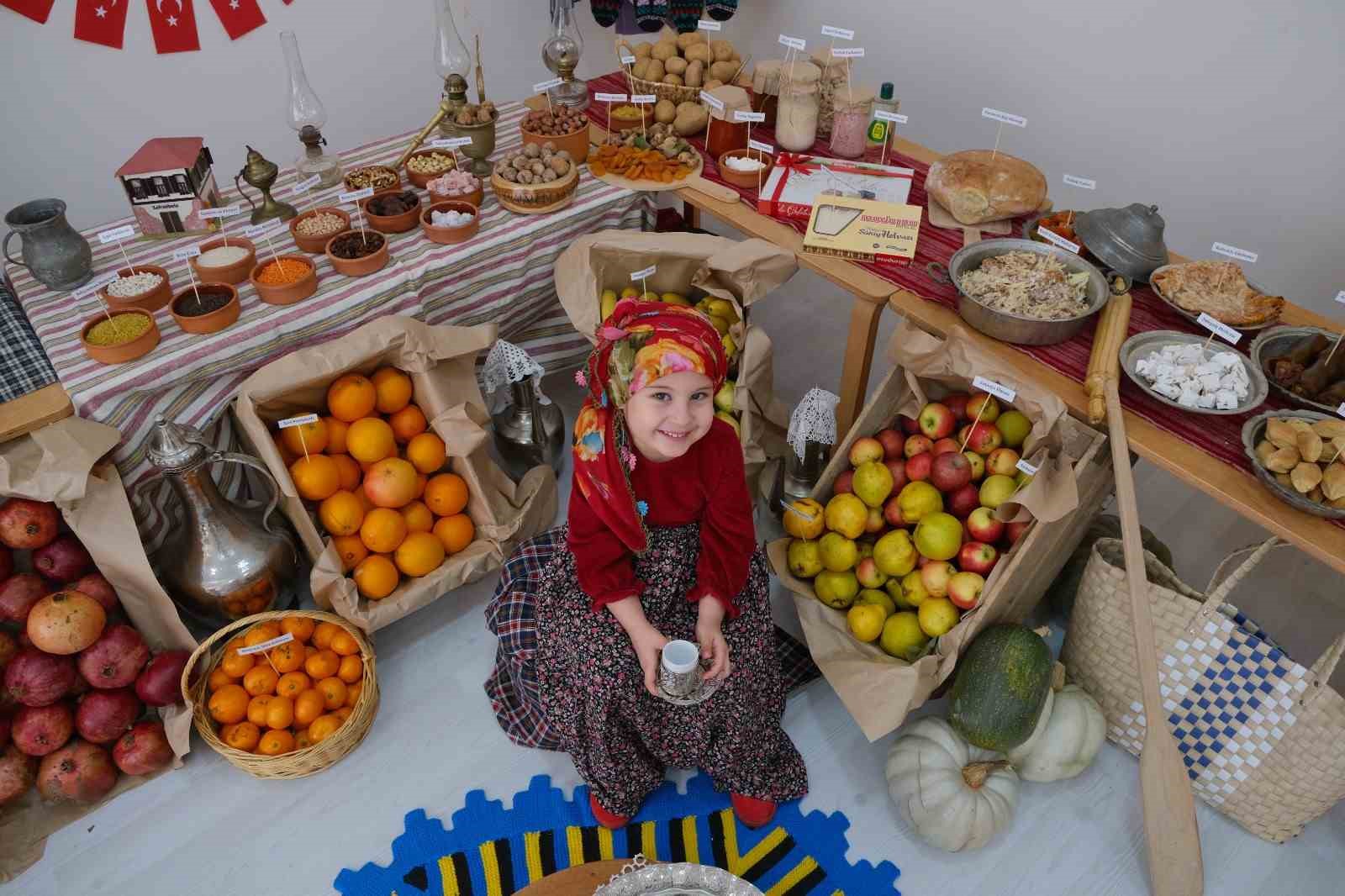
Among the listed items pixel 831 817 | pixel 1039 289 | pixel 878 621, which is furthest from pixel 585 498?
pixel 1039 289

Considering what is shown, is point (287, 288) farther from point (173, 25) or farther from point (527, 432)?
point (173, 25)

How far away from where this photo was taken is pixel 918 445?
6.07 ft

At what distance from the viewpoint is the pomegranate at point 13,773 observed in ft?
5.44

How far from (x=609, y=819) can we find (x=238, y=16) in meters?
3.20

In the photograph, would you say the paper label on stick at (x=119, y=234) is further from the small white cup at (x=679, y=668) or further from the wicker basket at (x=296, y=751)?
the small white cup at (x=679, y=668)

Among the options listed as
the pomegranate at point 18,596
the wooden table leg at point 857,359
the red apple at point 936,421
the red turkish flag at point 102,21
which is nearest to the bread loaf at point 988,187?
the wooden table leg at point 857,359

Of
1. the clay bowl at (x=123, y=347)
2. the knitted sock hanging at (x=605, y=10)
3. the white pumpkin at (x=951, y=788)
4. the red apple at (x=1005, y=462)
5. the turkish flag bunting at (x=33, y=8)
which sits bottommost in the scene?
the white pumpkin at (x=951, y=788)

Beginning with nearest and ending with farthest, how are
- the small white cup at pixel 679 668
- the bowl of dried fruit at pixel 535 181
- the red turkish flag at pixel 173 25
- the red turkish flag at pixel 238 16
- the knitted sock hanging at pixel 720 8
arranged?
the small white cup at pixel 679 668
the bowl of dried fruit at pixel 535 181
the red turkish flag at pixel 173 25
the red turkish flag at pixel 238 16
the knitted sock hanging at pixel 720 8

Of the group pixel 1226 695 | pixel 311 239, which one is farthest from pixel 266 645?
pixel 1226 695

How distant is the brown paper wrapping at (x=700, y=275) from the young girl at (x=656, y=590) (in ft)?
1.43

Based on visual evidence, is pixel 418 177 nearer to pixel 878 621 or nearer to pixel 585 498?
pixel 585 498

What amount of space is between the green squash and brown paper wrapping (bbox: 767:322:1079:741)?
0.18 feet

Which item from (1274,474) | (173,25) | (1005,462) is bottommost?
(1005,462)

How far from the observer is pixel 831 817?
68.5 inches
